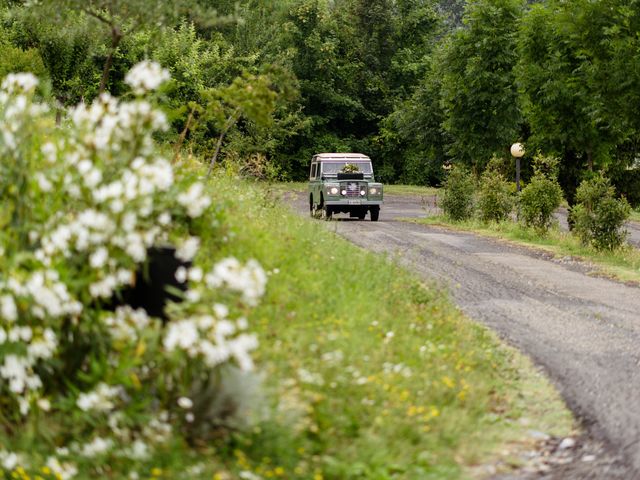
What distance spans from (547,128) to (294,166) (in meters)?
34.9

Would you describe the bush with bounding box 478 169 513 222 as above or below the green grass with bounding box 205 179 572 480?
above

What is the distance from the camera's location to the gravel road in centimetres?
706

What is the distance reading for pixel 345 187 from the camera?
2830 centimetres

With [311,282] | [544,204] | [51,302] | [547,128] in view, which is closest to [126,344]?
[51,302]

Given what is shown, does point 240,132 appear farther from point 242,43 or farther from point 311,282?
point 311,282

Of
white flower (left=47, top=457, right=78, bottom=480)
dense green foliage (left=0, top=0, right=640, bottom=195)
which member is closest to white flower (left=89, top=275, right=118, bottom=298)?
white flower (left=47, top=457, right=78, bottom=480)

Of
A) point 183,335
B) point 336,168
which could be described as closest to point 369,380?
point 183,335

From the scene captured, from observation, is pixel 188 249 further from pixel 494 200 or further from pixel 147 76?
pixel 494 200

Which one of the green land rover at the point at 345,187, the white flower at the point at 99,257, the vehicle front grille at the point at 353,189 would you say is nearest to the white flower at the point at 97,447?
the white flower at the point at 99,257

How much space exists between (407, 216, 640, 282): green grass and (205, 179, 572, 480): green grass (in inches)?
303

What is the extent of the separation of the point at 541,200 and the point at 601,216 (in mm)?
3319

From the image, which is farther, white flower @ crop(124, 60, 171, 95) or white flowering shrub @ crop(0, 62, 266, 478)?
white flower @ crop(124, 60, 171, 95)

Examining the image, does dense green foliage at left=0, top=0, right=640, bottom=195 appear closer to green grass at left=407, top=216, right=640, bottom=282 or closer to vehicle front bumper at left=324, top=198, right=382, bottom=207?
green grass at left=407, top=216, right=640, bottom=282

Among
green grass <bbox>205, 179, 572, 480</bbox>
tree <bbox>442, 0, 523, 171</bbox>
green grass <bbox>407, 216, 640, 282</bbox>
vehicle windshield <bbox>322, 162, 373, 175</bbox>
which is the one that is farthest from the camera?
tree <bbox>442, 0, 523, 171</bbox>
